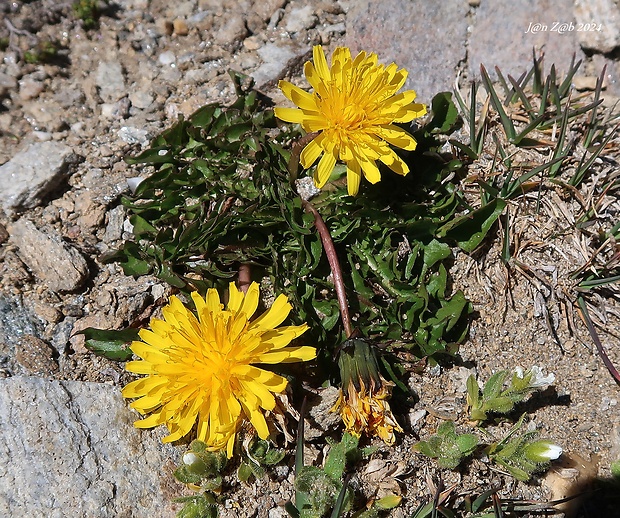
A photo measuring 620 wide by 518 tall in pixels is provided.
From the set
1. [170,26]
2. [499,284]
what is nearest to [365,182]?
[499,284]

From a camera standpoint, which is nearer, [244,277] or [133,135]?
[244,277]

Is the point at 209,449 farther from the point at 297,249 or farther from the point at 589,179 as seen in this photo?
the point at 589,179

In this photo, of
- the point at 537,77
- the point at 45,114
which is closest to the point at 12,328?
the point at 45,114

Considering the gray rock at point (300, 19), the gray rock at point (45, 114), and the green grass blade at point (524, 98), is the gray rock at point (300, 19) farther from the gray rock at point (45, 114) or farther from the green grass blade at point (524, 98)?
the gray rock at point (45, 114)

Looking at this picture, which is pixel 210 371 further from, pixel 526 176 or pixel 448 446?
pixel 526 176

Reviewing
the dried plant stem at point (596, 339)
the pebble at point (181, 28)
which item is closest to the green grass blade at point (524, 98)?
the dried plant stem at point (596, 339)

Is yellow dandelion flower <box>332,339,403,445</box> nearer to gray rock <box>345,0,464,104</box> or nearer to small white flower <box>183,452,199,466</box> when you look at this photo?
small white flower <box>183,452,199,466</box>
